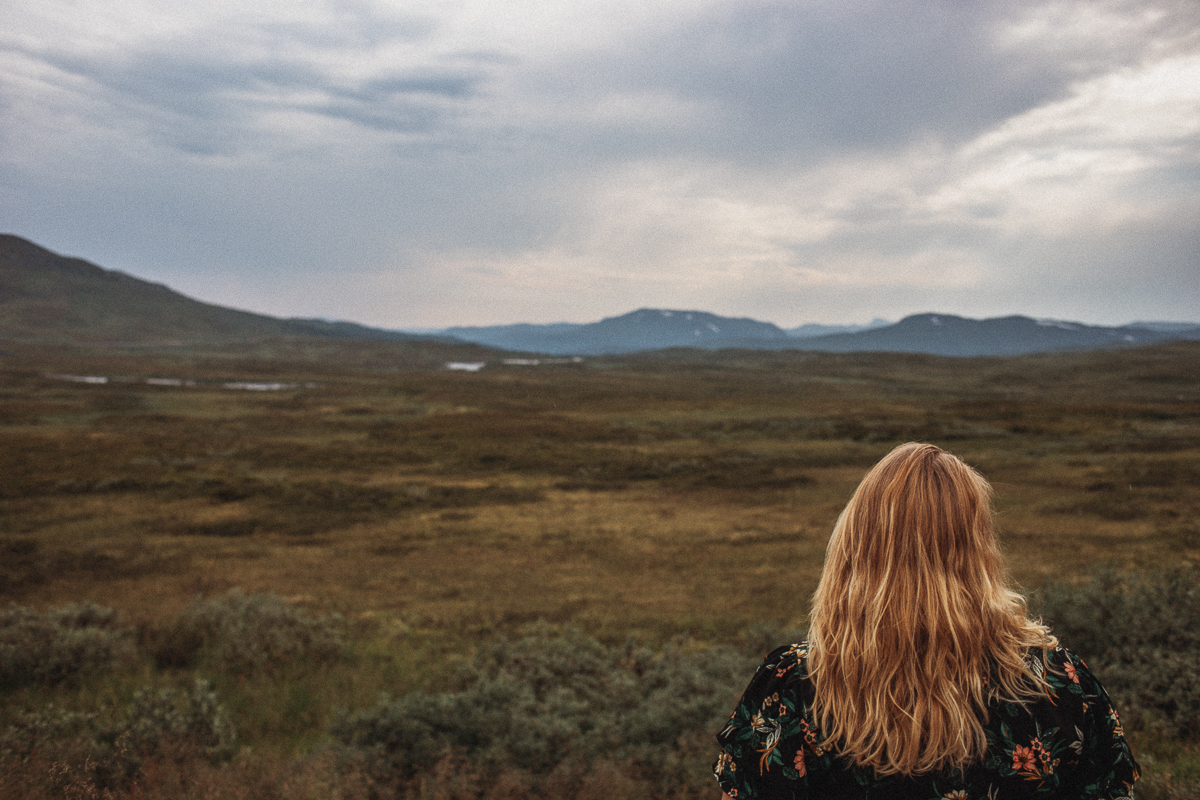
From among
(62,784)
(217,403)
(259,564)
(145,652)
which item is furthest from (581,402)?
(62,784)

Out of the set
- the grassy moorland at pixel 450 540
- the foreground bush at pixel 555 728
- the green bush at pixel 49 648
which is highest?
the foreground bush at pixel 555 728

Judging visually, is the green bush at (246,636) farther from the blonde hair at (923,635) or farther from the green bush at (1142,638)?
the green bush at (1142,638)

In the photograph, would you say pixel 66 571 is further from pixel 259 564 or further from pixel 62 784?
pixel 62 784

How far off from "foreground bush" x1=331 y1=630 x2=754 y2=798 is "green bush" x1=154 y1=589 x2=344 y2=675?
3.62 metres

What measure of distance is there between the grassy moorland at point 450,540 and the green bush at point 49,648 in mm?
116

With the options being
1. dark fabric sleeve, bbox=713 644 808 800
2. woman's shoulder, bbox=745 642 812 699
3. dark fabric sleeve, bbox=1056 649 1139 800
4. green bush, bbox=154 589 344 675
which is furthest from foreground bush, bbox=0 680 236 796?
dark fabric sleeve, bbox=1056 649 1139 800

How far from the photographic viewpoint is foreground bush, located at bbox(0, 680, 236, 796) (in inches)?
183

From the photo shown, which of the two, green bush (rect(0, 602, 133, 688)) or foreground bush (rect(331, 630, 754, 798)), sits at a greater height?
foreground bush (rect(331, 630, 754, 798))

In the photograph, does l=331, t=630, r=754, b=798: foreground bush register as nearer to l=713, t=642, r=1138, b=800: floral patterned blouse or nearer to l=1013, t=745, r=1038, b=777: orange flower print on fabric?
l=713, t=642, r=1138, b=800: floral patterned blouse

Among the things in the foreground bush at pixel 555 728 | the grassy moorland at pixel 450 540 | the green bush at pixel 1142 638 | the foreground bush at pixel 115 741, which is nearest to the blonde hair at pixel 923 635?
the grassy moorland at pixel 450 540

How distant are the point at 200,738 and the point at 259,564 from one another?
13.2 meters

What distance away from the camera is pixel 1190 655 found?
6262 mm

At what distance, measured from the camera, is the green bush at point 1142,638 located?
19.2 ft

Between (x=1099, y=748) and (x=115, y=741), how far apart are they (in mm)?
6882
